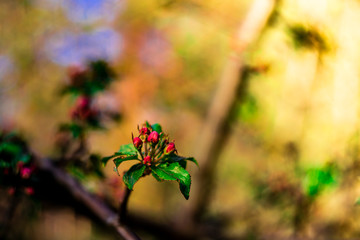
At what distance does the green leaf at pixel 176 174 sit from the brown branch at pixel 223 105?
156 centimetres

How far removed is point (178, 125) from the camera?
6.86 meters

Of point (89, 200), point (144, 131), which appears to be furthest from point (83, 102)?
point (144, 131)

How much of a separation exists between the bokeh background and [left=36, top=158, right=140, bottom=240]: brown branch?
0.51 feet

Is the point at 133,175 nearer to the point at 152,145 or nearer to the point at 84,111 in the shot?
the point at 152,145

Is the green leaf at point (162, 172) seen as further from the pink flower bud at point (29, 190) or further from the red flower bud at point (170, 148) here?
the pink flower bud at point (29, 190)

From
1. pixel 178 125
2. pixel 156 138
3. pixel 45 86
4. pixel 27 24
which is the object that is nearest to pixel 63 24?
pixel 27 24

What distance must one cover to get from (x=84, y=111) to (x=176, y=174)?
37.5 inches

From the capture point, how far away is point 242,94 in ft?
8.27

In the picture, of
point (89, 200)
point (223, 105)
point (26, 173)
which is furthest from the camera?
point (223, 105)

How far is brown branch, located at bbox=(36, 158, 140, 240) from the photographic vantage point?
0.92 metres

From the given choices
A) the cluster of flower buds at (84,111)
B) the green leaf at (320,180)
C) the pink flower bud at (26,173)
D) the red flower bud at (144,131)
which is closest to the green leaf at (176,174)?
the red flower bud at (144,131)

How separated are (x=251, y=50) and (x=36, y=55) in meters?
2.40

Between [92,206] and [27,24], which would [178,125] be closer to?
[27,24]

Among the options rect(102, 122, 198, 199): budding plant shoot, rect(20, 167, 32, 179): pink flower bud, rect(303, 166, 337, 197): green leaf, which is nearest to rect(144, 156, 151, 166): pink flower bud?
rect(102, 122, 198, 199): budding plant shoot
